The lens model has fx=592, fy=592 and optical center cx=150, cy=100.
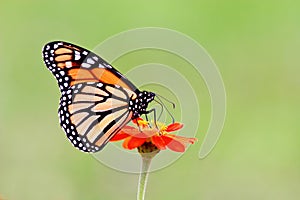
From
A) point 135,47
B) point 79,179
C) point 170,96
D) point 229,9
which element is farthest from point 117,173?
point 229,9

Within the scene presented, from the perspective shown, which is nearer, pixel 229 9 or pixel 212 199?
pixel 212 199

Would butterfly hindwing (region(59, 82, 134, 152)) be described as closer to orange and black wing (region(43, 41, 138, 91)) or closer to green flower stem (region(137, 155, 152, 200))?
orange and black wing (region(43, 41, 138, 91))

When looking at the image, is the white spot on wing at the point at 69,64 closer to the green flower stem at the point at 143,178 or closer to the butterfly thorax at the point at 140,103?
the butterfly thorax at the point at 140,103

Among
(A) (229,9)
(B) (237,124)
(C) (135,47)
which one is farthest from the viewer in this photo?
(A) (229,9)

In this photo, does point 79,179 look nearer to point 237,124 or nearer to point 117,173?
point 117,173

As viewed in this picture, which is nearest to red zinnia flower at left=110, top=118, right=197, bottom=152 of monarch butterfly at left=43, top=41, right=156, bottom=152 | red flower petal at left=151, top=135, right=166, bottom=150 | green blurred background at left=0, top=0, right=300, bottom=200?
red flower petal at left=151, top=135, right=166, bottom=150
